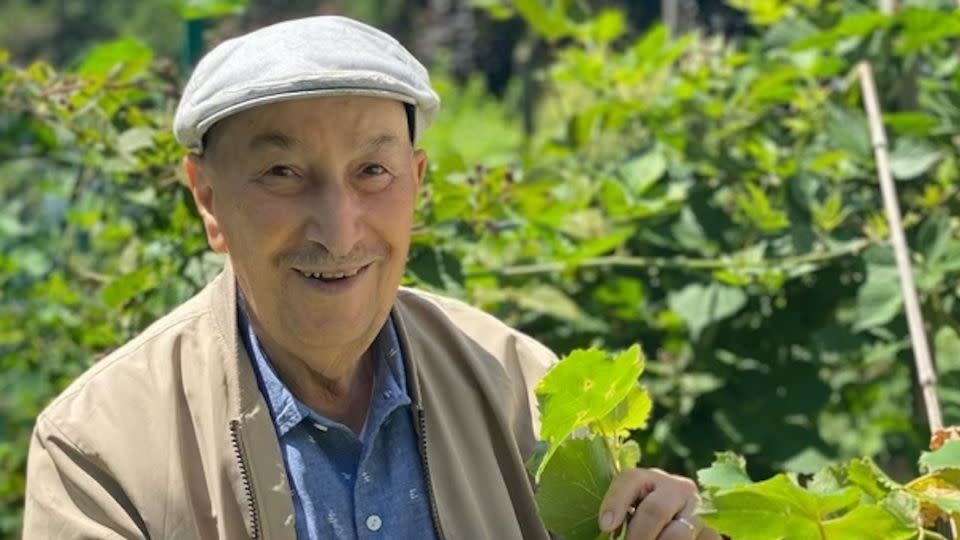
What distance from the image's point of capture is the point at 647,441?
3492 mm

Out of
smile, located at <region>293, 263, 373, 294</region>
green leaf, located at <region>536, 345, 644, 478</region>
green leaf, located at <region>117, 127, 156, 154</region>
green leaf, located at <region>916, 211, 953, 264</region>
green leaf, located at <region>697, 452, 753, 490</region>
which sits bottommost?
green leaf, located at <region>916, 211, 953, 264</region>

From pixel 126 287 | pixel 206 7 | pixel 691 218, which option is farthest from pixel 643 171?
pixel 126 287

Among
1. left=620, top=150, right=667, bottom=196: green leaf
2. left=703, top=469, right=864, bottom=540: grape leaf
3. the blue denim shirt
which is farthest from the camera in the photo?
left=620, top=150, right=667, bottom=196: green leaf

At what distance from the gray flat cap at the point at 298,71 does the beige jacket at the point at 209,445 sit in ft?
0.79

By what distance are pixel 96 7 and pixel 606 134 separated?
1954cm

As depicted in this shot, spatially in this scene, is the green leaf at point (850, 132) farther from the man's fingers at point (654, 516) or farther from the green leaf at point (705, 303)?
the man's fingers at point (654, 516)

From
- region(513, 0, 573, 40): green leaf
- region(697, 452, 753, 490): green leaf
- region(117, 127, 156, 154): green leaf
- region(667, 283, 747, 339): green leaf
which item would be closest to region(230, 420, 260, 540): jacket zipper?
region(697, 452, 753, 490): green leaf

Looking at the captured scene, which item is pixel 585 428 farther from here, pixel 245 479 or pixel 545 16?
pixel 545 16

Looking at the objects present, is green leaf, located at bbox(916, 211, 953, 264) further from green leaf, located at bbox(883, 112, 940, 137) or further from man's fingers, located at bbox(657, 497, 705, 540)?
man's fingers, located at bbox(657, 497, 705, 540)

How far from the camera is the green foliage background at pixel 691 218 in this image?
3109 millimetres

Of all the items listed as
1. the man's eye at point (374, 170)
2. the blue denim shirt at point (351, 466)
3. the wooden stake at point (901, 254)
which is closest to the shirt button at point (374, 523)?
the blue denim shirt at point (351, 466)

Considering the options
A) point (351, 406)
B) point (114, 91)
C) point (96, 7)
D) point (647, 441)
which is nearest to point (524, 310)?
point (647, 441)

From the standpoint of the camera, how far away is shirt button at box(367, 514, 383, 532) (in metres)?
2.03

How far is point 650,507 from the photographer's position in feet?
6.29
